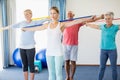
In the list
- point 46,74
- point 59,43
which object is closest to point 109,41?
point 59,43

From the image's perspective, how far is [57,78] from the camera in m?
3.28

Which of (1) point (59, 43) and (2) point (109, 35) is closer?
(1) point (59, 43)

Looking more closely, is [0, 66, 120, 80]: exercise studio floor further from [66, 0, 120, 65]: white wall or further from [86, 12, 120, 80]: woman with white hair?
[86, 12, 120, 80]: woman with white hair

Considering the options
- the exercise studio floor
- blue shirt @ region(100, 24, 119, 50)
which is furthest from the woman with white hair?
the exercise studio floor

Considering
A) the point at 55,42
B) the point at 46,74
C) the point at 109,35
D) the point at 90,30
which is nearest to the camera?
the point at 55,42

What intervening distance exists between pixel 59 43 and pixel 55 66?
1.14 feet

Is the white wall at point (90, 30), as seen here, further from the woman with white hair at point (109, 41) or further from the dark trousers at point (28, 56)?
the dark trousers at point (28, 56)

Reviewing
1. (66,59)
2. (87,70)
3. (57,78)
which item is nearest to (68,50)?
(66,59)

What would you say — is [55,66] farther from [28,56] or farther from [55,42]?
[28,56]

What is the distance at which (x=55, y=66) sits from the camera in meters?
3.26

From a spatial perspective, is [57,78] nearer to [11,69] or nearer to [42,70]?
[42,70]

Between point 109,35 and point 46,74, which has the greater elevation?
point 109,35

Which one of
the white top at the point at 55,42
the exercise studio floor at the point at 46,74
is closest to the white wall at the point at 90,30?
the exercise studio floor at the point at 46,74

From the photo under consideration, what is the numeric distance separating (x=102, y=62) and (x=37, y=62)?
2.24m
